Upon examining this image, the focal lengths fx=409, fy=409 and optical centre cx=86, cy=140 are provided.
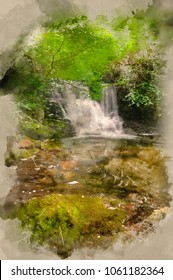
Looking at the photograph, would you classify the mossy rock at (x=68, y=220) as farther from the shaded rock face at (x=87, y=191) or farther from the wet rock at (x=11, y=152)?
the wet rock at (x=11, y=152)

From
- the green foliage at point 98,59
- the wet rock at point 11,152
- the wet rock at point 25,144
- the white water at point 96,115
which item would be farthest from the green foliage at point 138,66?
the wet rock at point 11,152

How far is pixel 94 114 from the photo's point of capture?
3582 millimetres

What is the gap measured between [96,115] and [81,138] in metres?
0.24

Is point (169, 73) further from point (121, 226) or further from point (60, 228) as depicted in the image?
point (60, 228)

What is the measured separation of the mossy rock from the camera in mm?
3441

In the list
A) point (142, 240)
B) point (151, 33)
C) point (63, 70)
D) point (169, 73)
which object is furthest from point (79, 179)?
point (151, 33)

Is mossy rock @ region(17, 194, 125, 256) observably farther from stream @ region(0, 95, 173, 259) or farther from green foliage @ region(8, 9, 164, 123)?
green foliage @ region(8, 9, 164, 123)

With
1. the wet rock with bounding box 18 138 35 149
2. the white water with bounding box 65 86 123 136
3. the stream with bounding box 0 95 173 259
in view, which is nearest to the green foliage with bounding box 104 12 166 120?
the white water with bounding box 65 86 123 136

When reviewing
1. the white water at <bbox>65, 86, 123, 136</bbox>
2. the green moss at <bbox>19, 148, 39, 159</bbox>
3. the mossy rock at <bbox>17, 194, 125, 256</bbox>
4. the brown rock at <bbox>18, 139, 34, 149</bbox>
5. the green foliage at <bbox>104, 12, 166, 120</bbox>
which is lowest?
the mossy rock at <bbox>17, 194, 125, 256</bbox>

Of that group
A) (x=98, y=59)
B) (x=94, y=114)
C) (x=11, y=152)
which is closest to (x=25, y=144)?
(x=11, y=152)

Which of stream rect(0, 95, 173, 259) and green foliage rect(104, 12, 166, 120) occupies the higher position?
green foliage rect(104, 12, 166, 120)

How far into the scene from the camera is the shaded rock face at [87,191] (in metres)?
3.46

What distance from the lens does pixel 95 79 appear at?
3.62 m

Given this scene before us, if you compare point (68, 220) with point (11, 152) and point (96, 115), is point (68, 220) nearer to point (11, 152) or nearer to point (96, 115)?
point (11, 152)
